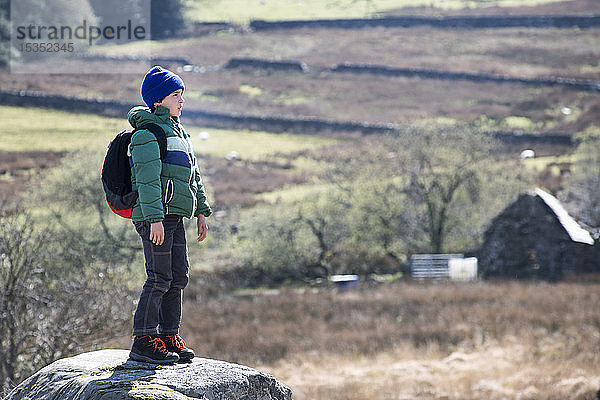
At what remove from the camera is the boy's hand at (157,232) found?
18.3ft

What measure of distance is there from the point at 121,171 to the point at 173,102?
0.69 m

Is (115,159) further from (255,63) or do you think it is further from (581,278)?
(255,63)

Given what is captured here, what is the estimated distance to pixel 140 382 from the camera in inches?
211

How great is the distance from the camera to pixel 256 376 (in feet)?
19.4

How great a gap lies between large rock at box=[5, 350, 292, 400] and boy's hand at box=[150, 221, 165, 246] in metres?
1.01

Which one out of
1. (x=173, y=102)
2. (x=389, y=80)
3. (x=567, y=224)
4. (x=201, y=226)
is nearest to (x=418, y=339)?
(x=567, y=224)

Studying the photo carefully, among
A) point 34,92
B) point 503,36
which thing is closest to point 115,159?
point 34,92

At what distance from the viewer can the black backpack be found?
568 centimetres

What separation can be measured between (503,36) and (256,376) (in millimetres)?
85712

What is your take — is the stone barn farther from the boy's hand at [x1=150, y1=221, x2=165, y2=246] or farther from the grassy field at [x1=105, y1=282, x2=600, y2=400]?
the boy's hand at [x1=150, y1=221, x2=165, y2=246]

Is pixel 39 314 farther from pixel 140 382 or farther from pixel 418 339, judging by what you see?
pixel 418 339

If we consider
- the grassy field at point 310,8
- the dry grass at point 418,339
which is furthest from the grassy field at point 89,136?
the grassy field at point 310,8

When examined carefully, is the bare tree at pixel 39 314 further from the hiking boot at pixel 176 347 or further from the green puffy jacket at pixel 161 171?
the green puffy jacket at pixel 161 171

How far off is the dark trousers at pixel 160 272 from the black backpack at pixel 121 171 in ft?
0.69
